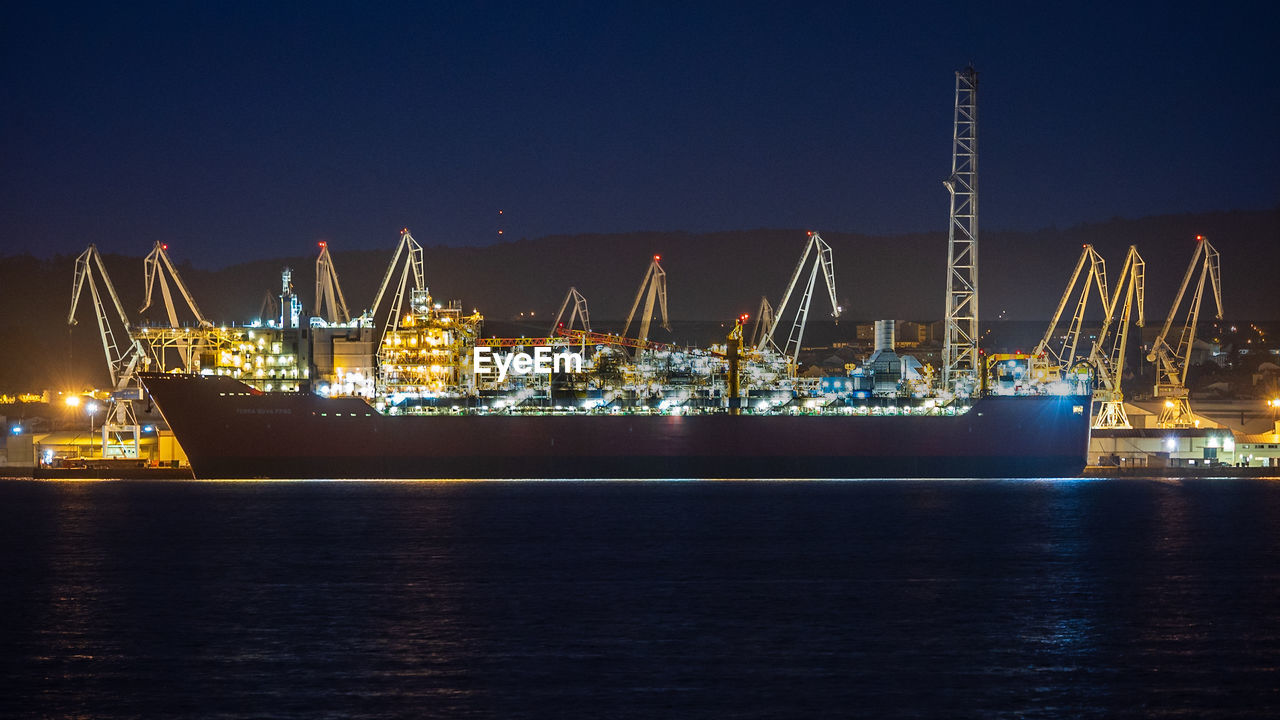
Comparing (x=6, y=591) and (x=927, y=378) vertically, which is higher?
(x=927, y=378)

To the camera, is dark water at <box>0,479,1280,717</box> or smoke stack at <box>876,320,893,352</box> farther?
smoke stack at <box>876,320,893,352</box>

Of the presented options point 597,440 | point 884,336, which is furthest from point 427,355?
point 884,336

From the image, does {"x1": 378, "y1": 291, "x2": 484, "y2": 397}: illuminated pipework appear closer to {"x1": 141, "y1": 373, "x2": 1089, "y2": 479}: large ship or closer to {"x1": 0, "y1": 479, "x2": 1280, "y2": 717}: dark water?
{"x1": 141, "y1": 373, "x2": 1089, "y2": 479}: large ship

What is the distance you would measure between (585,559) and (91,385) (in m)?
64.9

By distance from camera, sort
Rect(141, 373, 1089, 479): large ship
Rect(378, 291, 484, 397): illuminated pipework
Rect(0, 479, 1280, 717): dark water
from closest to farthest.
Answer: Rect(0, 479, 1280, 717): dark water < Rect(141, 373, 1089, 479): large ship < Rect(378, 291, 484, 397): illuminated pipework

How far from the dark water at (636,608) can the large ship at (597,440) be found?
1285mm

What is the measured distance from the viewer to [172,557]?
31.6 m

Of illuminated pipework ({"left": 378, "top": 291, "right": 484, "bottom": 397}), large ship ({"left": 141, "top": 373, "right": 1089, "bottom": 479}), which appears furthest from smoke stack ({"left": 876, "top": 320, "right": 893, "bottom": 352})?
illuminated pipework ({"left": 378, "top": 291, "right": 484, "bottom": 397})

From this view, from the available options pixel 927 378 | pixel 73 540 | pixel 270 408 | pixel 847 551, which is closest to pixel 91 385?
pixel 270 408

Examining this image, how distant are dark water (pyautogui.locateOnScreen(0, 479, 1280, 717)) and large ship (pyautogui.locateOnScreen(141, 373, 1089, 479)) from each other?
4.22 ft

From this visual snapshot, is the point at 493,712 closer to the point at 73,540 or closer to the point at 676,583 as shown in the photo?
the point at 676,583

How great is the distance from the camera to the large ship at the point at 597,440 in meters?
43.0

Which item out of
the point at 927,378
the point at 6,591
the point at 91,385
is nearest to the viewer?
the point at 6,591

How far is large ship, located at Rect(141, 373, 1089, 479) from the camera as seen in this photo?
4297cm
